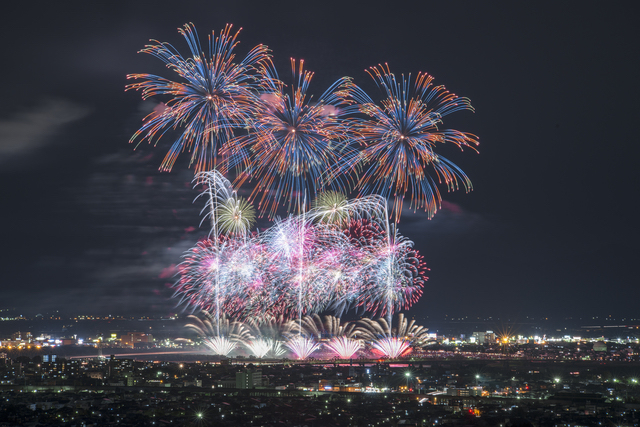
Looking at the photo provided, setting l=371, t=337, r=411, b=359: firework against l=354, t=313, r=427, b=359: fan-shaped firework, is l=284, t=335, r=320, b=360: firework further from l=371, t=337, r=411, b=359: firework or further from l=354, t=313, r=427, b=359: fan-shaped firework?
l=371, t=337, r=411, b=359: firework

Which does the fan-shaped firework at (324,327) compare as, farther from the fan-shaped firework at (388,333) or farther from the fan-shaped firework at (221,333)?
the fan-shaped firework at (221,333)

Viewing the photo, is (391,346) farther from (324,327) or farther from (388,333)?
(324,327)

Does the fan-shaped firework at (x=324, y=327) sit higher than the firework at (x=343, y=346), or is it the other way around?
the fan-shaped firework at (x=324, y=327)

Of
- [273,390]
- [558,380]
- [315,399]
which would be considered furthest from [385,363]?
[315,399]

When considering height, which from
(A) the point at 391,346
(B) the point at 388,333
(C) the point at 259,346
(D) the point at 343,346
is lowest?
(C) the point at 259,346

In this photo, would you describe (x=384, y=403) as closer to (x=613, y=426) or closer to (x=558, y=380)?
(x=613, y=426)

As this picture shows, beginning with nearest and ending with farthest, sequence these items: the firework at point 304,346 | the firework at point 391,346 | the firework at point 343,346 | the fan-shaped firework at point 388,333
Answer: the firework at point 304,346 < the firework at point 343,346 < the fan-shaped firework at point 388,333 < the firework at point 391,346

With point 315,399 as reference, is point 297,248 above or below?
above

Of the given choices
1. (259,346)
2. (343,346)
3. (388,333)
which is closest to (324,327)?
(343,346)

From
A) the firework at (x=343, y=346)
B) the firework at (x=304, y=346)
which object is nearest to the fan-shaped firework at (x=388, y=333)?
the firework at (x=343, y=346)

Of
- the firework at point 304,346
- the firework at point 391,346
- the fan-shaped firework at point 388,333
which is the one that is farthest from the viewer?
the firework at point 391,346

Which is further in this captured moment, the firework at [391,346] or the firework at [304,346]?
the firework at [391,346]
